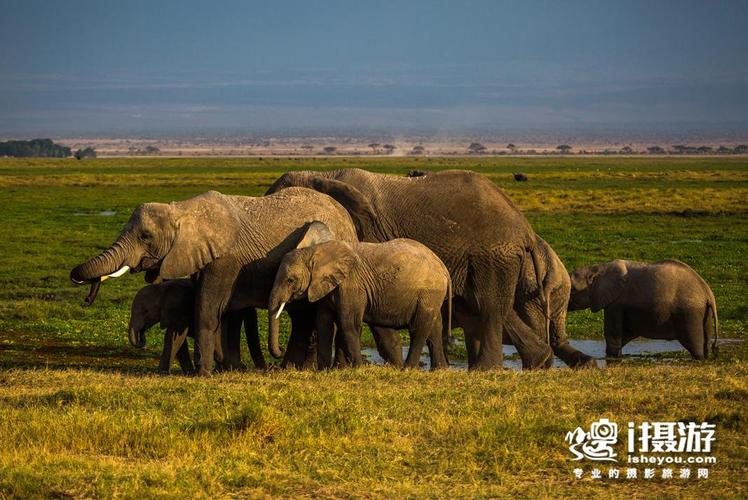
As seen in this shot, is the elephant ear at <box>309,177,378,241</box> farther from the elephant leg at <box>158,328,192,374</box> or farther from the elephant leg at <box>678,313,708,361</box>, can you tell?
the elephant leg at <box>678,313,708,361</box>

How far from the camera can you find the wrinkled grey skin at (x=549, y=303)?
16.6 m

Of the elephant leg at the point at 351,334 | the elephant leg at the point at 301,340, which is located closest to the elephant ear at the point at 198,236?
the elephant leg at the point at 301,340

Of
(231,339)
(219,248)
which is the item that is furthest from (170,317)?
(219,248)

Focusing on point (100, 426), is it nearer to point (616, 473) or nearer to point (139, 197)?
point (616, 473)

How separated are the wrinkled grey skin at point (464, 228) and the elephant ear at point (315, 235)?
3.75 ft

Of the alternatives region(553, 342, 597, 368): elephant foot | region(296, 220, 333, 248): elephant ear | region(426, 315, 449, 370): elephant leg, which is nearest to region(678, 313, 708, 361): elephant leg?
region(553, 342, 597, 368): elephant foot

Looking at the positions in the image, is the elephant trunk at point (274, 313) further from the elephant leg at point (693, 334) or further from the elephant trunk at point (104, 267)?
the elephant leg at point (693, 334)

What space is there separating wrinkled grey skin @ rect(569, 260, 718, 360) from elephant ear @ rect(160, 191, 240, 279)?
629 centimetres

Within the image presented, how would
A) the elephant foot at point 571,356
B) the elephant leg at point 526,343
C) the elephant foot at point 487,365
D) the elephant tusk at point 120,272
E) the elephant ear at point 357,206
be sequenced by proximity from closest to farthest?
1. the elephant tusk at point 120,272
2. the elephant foot at point 487,365
3. the elephant ear at point 357,206
4. the elephant leg at point 526,343
5. the elephant foot at point 571,356

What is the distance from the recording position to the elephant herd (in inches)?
566

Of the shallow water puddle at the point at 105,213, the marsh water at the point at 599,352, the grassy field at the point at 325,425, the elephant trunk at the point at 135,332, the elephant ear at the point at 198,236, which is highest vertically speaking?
the elephant ear at the point at 198,236

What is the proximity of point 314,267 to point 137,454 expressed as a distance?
4752 mm

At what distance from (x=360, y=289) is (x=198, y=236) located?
204cm

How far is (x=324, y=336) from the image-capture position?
14594 mm
